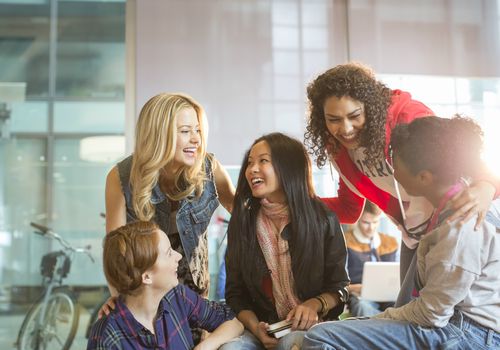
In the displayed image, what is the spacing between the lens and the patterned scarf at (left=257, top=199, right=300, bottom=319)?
176 centimetres

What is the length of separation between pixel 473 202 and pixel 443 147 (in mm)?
192

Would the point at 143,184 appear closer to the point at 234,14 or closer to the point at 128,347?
the point at 128,347

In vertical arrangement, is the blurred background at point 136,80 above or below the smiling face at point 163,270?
above

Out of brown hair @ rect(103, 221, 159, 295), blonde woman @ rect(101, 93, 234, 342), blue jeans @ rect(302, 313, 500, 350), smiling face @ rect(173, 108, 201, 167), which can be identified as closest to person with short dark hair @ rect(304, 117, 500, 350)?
blue jeans @ rect(302, 313, 500, 350)

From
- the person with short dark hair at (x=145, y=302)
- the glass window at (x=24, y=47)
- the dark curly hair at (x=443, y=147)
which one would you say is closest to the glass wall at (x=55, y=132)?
the glass window at (x=24, y=47)

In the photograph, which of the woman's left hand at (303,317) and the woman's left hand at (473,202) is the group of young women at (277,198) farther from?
the woman's left hand at (473,202)

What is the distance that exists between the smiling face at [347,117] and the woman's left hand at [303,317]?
472mm

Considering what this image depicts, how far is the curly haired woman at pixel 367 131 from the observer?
1728 millimetres

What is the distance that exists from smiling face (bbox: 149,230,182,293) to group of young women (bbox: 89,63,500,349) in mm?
131

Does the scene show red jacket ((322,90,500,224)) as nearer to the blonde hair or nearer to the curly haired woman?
the curly haired woman

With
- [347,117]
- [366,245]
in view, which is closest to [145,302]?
[347,117]

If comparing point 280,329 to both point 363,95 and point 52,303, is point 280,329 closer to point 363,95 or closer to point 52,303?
point 363,95

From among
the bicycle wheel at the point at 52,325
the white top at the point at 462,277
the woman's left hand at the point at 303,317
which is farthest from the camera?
the bicycle wheel at the point at 52,325

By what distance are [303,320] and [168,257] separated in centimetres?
38
